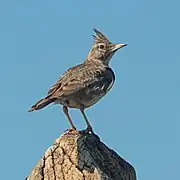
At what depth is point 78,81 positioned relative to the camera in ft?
40.2

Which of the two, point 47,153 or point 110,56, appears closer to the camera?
point 47,153

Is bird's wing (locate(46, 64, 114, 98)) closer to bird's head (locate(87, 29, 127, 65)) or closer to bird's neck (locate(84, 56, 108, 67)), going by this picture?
bird's neck (locate(84, 56, 108, 67))

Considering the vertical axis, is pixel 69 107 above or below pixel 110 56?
below

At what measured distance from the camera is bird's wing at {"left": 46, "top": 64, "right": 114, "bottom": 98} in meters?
11.9

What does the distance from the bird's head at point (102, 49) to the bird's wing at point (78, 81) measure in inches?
51.3

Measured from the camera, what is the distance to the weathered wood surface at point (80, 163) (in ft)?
23.4

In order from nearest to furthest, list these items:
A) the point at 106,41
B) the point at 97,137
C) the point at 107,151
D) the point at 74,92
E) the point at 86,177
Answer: the point at 86,177
the point at 107,151
the point at 97,137
the point at 74,92
the point at 106,41

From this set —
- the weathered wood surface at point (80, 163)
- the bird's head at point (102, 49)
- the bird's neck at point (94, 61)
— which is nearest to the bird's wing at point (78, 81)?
the bird's neck at point (94, 61)

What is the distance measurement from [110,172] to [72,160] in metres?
0.50

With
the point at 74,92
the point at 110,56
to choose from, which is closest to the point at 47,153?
the point at 74,92

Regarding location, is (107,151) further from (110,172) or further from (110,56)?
(110,56)

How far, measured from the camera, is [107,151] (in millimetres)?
7922

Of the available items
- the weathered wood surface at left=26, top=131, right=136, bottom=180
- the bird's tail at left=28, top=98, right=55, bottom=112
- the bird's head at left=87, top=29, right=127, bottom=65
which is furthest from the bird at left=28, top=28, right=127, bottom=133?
the weathered wood surface at left=26, top=131, right=136, bottom=180

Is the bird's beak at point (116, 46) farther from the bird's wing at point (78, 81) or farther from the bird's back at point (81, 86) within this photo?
the bird's back at point (81, 86)
